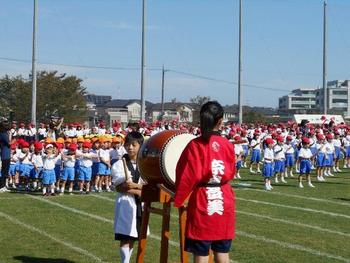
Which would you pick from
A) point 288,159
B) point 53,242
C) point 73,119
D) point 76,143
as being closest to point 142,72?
point 288,159

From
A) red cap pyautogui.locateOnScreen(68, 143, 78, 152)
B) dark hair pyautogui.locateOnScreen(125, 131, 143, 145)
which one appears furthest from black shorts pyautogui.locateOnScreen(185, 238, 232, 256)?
red cap pyautogui.locateOnScreen(68, 143, 78, 152)

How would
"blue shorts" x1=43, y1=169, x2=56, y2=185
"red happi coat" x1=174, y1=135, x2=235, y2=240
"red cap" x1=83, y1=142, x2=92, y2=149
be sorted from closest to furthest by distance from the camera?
"red happi coat" x1=174, y1=135, x2=235, y2=240, "blue shorts" x1=43, y1=169, x2=56, y2=185, "red cap" x1=83, y1=142, x2=92, y2=149

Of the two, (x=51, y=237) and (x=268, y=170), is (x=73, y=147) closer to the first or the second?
(x=268, y=170)

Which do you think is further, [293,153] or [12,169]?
[293,153]

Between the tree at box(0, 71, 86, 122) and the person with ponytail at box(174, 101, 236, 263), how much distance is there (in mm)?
55086

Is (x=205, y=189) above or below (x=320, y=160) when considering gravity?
above

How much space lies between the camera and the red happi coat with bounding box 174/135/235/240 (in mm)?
5547

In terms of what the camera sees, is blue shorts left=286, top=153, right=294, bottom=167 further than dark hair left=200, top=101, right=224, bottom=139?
Yes

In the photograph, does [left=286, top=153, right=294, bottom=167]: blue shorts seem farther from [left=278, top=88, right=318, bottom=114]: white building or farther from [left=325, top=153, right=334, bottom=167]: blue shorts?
[left=278, top=88, right=318, bottom=114]: white building

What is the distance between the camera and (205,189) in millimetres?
5605

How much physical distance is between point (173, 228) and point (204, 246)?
21.7 feet

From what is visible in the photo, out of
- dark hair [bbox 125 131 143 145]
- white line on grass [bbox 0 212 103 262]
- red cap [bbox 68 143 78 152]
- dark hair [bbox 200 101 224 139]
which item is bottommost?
white line on grass [bbox 0 212 103 262]

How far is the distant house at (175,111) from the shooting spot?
98.8m

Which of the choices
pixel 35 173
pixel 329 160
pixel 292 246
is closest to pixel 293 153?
pixel 329 160
